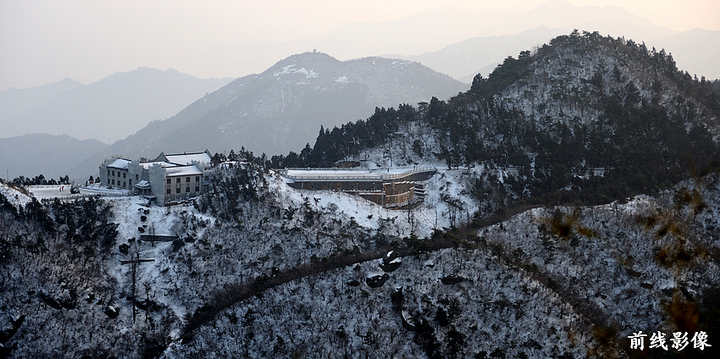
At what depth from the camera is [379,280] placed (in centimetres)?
5106

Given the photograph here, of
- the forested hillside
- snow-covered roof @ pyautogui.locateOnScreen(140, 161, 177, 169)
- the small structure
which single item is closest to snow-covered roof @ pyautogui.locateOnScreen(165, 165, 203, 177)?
snow-covered roof @ pyautogui.locateOnScreen(140, 161, 177, 169)

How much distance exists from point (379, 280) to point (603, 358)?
2172cm

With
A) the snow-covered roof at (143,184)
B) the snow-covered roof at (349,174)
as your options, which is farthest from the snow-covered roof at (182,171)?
the snow-covered roof at (349,174)

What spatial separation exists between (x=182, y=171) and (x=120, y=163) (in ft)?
39.6

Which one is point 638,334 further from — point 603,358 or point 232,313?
point 232,313

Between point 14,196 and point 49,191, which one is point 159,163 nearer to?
point 49,191

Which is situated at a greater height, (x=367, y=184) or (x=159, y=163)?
(x=159, y=163)

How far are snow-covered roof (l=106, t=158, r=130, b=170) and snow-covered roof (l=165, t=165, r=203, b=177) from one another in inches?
369

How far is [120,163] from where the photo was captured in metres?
70.4

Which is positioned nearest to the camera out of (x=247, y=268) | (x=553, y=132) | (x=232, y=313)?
(x=232, y=313)

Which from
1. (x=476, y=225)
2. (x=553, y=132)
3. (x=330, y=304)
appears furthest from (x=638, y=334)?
(x=553, y=132)

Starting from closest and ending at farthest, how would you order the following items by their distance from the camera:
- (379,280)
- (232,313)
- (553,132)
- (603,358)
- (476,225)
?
(603,358) < (232,313) < (379,280) < (476,225) < (553,132)

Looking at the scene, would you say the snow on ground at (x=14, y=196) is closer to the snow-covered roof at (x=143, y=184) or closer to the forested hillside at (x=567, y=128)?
the snow-covered roof at (x=143, y=184)

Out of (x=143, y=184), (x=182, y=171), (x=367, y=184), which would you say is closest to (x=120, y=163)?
(x=143, y=184)
